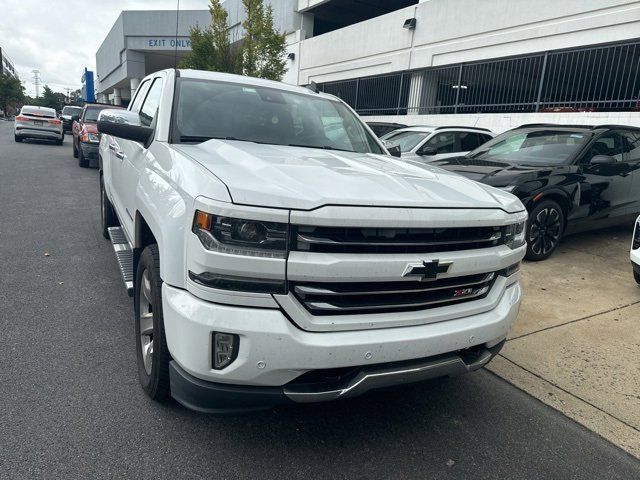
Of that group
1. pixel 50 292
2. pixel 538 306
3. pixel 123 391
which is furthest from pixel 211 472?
pixel 538 306

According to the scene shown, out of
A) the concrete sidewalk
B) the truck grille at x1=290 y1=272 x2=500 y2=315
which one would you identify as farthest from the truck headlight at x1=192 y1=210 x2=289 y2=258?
the concrete sidewalk

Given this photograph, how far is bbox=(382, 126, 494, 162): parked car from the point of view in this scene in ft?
29.7

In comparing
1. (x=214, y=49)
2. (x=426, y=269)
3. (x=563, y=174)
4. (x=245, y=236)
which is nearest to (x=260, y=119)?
(x=245, y=236)

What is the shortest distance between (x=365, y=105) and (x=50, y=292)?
1612cm

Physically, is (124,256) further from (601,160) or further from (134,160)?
(601,160)

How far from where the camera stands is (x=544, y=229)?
230 inches

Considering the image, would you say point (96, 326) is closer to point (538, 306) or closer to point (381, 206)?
point (381, 206)

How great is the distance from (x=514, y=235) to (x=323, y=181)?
1.19m

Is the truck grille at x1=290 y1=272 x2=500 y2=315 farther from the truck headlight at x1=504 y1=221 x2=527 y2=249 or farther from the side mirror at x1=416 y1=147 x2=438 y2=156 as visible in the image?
the side mirror at x1=416 y1=147 x2=438 y2=156

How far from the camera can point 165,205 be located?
7.77ft

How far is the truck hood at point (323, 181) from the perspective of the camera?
6.66 feet

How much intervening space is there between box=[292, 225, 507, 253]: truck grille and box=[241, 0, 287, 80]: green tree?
16.2 m

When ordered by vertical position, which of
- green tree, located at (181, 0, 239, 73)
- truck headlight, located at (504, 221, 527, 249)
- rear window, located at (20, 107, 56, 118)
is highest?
green tree, located at (181, 0, 239, 73)

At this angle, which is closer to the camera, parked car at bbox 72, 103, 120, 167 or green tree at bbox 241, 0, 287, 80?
parked car at bbox 72, 103, 120, 167
